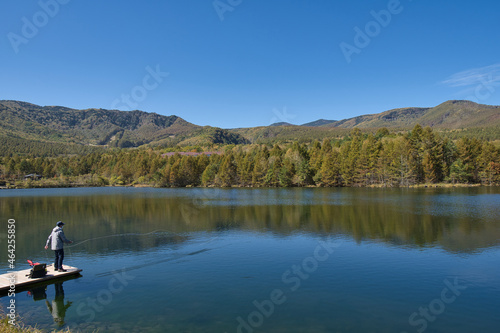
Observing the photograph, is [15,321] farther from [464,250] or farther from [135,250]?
[464,250]

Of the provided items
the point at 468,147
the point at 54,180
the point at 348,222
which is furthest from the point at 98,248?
the point at 54,180

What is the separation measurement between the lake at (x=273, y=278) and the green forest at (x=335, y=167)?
74608mm

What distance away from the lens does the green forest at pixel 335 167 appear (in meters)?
102

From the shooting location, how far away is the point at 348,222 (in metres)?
35.1

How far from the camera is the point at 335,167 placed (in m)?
113

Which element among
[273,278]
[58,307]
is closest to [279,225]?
[273,278]

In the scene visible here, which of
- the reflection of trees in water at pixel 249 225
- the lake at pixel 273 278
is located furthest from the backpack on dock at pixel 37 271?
the reflection of trees in water at pixel 249 225

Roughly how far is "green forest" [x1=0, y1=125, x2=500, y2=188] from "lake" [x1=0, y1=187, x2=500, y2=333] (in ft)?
245

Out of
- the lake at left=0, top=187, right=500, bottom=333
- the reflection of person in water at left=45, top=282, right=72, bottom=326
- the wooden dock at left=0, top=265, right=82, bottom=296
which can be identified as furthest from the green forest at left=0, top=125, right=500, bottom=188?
the reflection of person in water at left=45, top=282, right=72, bottom=326

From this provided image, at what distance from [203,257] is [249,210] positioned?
25634 millimetres

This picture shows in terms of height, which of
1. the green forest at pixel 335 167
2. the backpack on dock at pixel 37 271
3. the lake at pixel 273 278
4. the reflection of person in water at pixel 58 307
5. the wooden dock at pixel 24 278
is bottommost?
the lake at pixel 273 278

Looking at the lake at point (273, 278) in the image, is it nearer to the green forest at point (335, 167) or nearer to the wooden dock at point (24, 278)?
the wooden dock at point (24, 278)

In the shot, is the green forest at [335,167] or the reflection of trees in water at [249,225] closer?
the reflection of trees in water at [249,225]

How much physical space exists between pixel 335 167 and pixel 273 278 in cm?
9977
